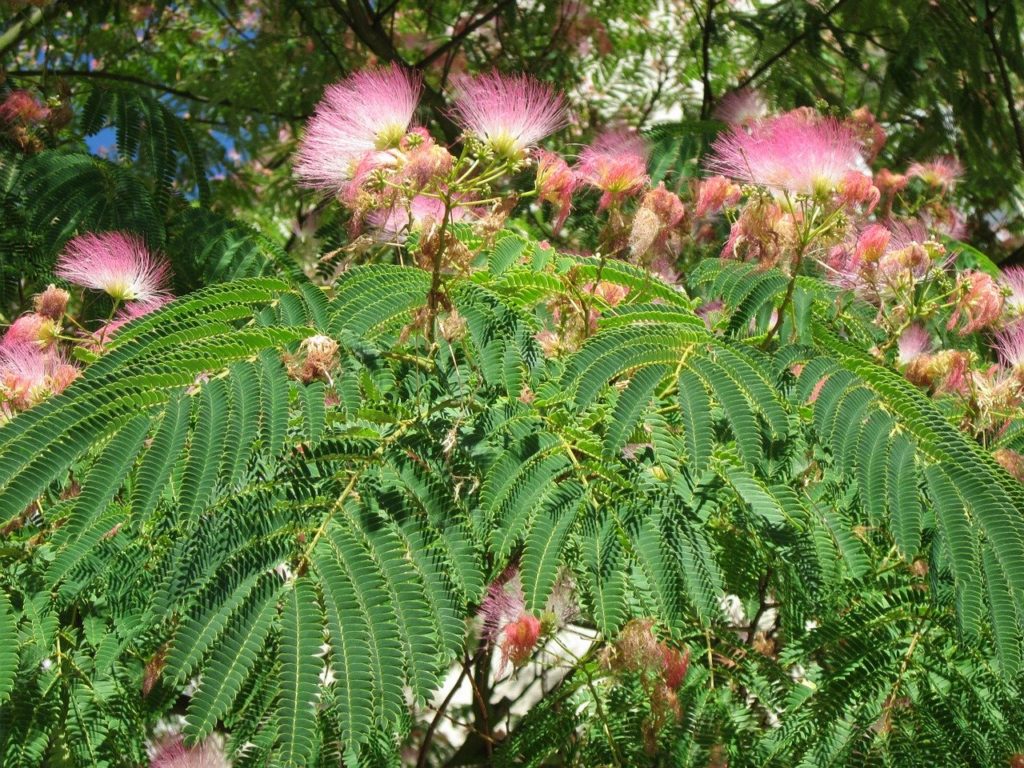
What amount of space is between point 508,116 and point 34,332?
1238mm

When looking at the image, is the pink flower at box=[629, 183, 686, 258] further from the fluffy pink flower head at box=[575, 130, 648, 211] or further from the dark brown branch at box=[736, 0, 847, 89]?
the dark brown branch at box=[736, 0, 847, 89]

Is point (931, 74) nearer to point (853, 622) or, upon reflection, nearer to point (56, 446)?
point (853, 622)

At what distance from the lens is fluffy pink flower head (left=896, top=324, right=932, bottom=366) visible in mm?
3021

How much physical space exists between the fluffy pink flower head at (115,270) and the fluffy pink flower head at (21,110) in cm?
115

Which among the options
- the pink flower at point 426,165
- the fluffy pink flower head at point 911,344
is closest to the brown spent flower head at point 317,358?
the pink flower at point 426,165

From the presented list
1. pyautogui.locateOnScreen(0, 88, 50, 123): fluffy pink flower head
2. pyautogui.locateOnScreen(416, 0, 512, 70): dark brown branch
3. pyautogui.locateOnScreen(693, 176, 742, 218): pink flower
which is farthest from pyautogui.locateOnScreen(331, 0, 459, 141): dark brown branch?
pyautogui.locateOnScreen(693, 176, 742, 218): pink flower

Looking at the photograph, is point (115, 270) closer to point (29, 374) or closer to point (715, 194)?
point (29, 374)

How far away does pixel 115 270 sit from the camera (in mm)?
3102

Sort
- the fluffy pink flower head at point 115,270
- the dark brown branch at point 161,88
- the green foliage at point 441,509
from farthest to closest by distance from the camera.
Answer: the dark brown branch at point 161,88 < the fluffy pink flower head at point 115,270 < the green foliage at point 441,509

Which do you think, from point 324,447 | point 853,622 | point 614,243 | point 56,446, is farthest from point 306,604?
point 853,622

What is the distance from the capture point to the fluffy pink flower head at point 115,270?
3.09 meters

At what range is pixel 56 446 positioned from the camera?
2.03 m

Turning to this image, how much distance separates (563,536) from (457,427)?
32 centimetres

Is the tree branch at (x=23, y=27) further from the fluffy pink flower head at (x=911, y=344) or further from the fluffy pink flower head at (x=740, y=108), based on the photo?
the fluffy pink flower head at (x=911, y=344)
